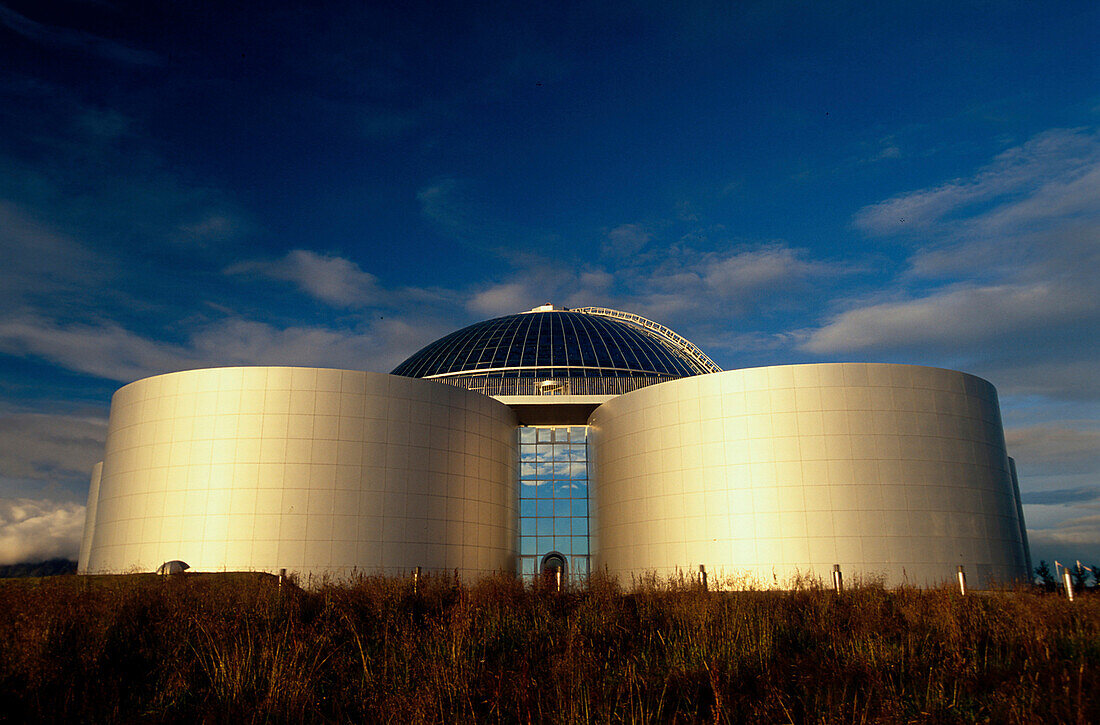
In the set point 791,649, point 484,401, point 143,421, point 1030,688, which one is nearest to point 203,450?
point 143,421

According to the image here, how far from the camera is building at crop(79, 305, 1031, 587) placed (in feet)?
113

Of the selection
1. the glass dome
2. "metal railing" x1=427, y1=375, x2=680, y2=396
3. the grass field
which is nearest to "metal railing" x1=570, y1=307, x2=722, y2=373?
the glass dome

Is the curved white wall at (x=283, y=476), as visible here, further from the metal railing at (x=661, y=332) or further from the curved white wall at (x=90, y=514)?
the metal railing at (x=661, y=332)

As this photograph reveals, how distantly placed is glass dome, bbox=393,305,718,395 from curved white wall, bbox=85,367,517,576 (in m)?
10.7

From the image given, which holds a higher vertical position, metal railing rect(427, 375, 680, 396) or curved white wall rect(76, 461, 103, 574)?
metal railing rect(427, 375, 680, 396)

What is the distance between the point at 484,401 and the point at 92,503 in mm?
33117

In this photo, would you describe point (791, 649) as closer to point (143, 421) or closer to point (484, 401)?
point (484, 401)

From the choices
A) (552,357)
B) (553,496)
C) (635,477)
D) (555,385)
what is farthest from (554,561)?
(552,357)

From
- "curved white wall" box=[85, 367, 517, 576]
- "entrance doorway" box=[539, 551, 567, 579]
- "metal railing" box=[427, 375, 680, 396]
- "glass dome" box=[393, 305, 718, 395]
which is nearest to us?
"curved white wall" box=[85, 367, 517, 576]

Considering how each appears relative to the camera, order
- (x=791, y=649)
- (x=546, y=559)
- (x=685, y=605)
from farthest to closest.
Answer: (x=546, y=559) → (x=685, y=605) → (x=791, y=649)

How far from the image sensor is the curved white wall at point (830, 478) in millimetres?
34406

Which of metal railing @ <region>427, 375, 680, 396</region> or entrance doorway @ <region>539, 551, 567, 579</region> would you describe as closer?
entrance doorway @ <region>539, 551, 567, 579</region>

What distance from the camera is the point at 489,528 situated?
40812 millimetres

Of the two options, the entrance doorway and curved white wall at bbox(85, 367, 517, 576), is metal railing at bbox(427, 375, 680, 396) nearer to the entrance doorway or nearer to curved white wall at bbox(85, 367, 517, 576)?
curved white wall at bbox(85, 367, 517, 576)
